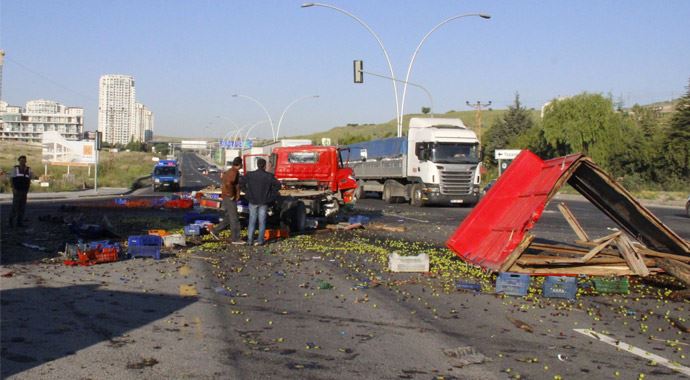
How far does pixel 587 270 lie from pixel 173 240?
850cm

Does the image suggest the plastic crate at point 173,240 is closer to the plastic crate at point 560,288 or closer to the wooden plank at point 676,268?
the plastic crate at point 560,288

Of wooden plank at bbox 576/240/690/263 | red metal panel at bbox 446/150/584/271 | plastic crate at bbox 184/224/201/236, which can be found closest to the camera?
red metal panel at bbox 446/150/584/271

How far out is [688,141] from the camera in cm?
5466

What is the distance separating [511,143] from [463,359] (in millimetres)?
81688

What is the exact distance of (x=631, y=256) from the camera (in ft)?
37.3

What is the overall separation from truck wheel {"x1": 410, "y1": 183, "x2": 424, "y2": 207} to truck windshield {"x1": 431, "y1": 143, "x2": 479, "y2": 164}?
2.09m

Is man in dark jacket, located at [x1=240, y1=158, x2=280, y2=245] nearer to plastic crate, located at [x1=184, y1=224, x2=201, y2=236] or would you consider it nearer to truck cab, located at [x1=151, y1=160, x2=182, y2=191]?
plastic crate, located at [x1=184, y1=224, x2=201, y2=236]

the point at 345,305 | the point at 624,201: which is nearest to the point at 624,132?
the point at 624,201

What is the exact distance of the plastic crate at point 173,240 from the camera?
15.5 meters

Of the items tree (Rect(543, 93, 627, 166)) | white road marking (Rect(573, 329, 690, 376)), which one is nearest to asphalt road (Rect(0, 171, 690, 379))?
white road marking (Rect(573, 329, 690, 376))

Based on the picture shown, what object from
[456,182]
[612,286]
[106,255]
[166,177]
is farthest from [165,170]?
[612,286]

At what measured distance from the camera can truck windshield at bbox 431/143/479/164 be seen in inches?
1318

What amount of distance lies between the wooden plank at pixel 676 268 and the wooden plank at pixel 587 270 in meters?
0.50

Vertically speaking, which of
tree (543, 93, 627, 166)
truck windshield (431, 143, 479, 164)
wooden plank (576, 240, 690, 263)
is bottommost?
wooden plank (576, 240, 690, 263)
